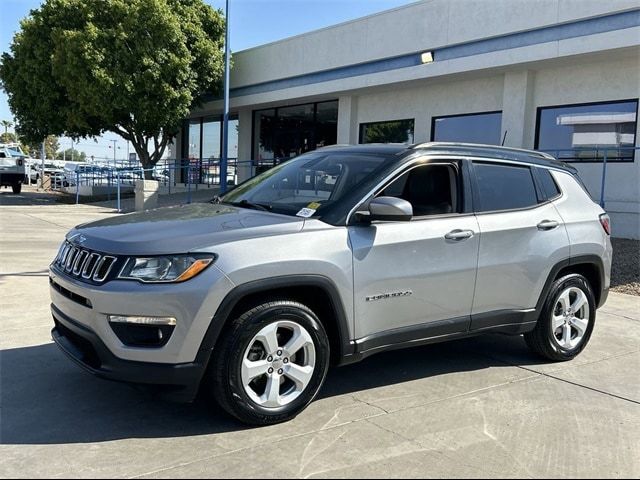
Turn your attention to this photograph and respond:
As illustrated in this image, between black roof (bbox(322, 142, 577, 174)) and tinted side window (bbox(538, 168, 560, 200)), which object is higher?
black roof (bbox(322, 142, 577, 174))

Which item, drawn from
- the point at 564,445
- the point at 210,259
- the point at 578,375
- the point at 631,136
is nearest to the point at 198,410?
the point at 210,259

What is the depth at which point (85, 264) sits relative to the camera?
362cm

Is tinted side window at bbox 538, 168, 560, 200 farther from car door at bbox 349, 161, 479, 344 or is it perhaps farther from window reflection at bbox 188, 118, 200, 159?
window reflection at bbox 188, 118, 200, 159

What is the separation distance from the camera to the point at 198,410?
392 cm

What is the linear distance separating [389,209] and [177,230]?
1.35 m

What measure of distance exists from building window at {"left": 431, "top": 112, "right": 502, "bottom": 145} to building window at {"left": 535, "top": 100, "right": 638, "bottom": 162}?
1232 mm

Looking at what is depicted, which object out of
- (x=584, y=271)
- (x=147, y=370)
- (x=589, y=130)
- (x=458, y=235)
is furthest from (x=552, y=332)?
(x=589, y=130)

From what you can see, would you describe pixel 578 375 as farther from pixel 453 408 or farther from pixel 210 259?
pixel 210 259

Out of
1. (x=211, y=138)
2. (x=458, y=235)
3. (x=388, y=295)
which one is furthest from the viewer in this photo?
(x=211, y=138)

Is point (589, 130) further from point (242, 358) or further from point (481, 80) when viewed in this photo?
point (242, 358)

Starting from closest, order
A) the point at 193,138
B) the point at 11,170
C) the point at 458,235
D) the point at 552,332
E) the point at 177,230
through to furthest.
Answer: the point at 177,230 → the point at 458,235 → the point at 552,332 → the point at 11,170 → the point at 193,138

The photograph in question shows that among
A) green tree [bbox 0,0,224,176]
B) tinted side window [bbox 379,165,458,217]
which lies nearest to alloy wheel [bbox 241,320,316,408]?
tinted side window [bbox 379,165,458,217]

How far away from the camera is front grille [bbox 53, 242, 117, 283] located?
11.4 feet

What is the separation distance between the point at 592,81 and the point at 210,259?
12185mm
